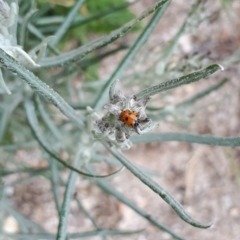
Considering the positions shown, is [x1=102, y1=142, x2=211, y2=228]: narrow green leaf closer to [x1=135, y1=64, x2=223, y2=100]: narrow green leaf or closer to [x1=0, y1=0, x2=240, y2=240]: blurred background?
[x1=135, y1=64, x2=223, y2=100]: narrow green leaf

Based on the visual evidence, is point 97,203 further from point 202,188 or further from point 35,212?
point 202,188

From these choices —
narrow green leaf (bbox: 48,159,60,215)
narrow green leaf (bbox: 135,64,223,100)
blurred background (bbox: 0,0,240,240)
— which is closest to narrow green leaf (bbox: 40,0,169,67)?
narrow green leaf (bbox: 135,64,223,100)

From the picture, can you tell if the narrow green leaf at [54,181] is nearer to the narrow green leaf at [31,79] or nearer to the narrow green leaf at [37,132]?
the narrow green leaf at [37,132]

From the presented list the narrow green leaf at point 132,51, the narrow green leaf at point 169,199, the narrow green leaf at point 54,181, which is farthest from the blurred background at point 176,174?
the narrow green leaf at point 169,199

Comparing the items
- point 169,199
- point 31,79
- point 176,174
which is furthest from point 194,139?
point 176,174

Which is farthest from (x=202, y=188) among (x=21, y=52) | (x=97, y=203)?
(x=21, y=52)

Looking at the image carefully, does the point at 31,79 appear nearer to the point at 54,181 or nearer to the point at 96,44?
the point at 96,44
